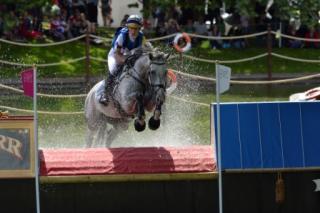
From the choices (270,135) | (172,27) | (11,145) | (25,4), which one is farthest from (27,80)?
(172,27)

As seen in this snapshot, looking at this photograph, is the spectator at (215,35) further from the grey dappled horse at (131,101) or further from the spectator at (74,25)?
the grey dappled horse at (131,101)

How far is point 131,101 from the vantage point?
10.9 m

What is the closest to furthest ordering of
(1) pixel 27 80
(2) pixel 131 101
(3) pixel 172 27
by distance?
(1) pixel 27 80 → (2) pixel 131 101 → (3) pixel 172 27

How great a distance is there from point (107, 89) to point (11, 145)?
2.53 meters

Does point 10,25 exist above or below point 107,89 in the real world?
above

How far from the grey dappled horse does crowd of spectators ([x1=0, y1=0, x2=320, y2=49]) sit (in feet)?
40.4

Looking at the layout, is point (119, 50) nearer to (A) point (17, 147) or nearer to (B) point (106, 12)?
(A) point (17, 147)

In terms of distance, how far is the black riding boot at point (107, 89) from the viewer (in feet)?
37.5

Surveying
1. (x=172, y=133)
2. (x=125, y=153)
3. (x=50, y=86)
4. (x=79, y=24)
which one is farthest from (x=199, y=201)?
(x=79, y=24)

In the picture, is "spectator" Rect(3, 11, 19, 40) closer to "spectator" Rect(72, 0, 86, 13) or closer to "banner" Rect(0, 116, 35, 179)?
"spectator" Rect(72, 0, 86, 13)

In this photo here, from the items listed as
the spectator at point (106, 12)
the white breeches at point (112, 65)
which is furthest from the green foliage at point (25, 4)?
the white breeches at point (112, 65)

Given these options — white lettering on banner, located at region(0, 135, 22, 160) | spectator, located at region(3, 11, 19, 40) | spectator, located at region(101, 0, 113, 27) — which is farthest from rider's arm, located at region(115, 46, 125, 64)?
spectator, located at region(101, 0, 113, 27)

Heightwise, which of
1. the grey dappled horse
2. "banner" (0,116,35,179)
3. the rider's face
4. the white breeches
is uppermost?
the rider's face

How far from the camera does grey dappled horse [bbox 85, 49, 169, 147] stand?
10273mm
